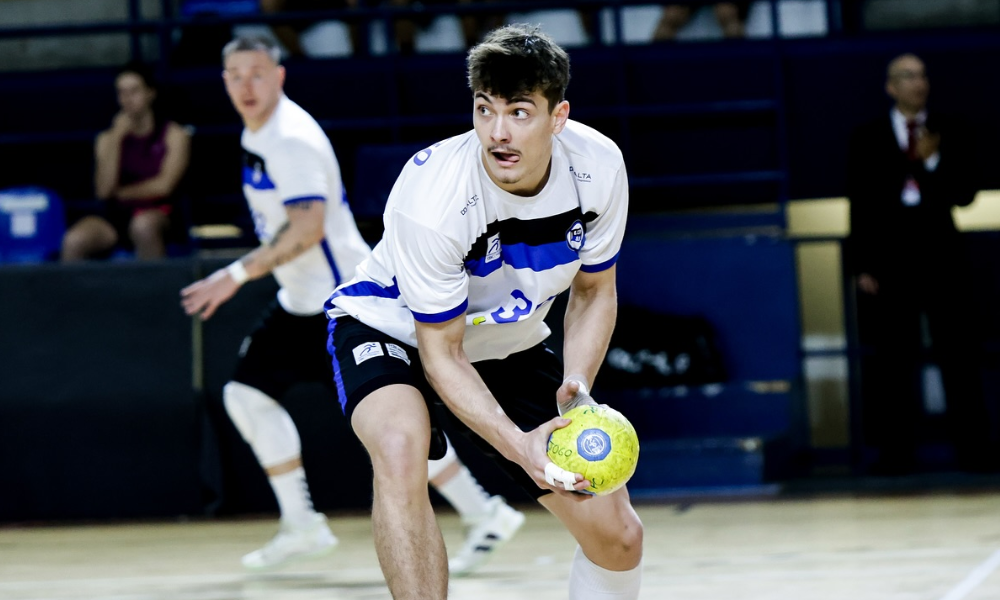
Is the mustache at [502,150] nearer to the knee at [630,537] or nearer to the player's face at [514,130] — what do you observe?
the player's face at [514,130]

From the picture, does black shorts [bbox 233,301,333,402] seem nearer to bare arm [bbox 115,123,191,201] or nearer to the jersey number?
the jersey number

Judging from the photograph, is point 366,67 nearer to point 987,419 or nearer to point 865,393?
point 865,393

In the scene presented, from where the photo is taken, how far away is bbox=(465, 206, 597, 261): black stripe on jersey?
4070 millimetres

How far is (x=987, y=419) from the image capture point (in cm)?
873

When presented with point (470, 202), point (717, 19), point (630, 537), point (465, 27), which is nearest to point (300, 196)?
point (470, 202)

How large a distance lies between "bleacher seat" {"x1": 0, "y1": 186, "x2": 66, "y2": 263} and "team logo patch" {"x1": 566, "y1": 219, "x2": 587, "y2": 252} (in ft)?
19.6

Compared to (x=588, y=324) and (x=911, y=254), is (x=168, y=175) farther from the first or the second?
(x=588, y=324)

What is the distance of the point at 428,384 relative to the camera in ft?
14.3

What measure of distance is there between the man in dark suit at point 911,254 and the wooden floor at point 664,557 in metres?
0.75

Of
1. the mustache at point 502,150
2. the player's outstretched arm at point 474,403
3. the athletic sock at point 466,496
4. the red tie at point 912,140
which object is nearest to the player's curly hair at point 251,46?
the athletic sock at point 466,496

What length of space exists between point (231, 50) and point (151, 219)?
2583 mm

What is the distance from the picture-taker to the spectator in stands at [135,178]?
29.9 feet

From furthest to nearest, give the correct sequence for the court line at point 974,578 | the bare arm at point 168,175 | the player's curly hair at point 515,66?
the bare arm at point 168,175 → the court line at point 974,578 → the player's curly hair at point 515,66

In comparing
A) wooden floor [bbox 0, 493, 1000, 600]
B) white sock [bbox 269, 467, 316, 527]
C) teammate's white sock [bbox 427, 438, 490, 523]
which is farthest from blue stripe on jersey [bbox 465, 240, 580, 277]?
white sock [bbox 269, 467, 316, 527]
